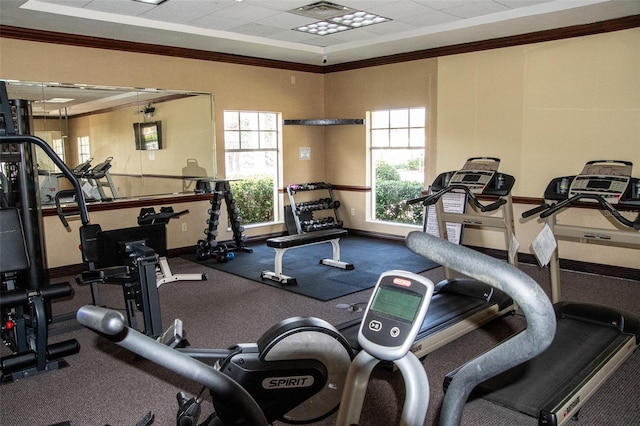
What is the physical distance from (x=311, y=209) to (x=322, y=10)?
10.7ft

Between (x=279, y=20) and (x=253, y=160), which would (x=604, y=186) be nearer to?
(x=279, y=20)

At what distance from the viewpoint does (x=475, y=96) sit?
6.39 m

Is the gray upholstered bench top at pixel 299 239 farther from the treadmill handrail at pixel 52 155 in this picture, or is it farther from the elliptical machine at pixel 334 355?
the elliptical machine at pixel 334 355

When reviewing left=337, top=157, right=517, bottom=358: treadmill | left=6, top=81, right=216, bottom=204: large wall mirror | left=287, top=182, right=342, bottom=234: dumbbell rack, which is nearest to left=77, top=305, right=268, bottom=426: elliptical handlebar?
left=337, top=157, right=517, bottom=358: treadmill

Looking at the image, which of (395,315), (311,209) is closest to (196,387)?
(395,315)

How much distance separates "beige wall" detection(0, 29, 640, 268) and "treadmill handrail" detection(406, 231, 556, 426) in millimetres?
4896

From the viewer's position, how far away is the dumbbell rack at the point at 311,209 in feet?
24.5

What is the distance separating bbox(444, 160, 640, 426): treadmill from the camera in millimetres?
2453

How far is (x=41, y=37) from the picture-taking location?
17.6ft

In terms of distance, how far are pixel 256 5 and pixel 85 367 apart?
3502 mm

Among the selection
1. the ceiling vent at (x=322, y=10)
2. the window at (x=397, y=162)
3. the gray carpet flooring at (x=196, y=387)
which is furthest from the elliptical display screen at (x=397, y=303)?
the window at (x=397, y=162)

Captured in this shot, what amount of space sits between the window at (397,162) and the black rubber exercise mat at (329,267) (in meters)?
0.53

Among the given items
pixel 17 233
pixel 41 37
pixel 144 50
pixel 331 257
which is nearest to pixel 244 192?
pixel 331 257

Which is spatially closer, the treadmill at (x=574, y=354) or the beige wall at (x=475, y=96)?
the treadmill at (x=574, y=354)
